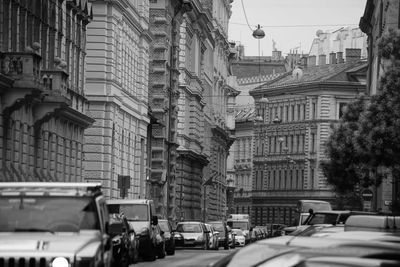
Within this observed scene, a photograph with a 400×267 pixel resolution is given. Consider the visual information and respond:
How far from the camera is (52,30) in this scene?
180 ft

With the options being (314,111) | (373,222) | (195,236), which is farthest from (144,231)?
(314,111)

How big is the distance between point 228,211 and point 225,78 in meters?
17.8

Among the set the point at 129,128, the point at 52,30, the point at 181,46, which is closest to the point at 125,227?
the point at 52,30

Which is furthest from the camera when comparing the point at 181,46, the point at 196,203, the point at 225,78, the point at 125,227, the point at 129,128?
the point at 225,78

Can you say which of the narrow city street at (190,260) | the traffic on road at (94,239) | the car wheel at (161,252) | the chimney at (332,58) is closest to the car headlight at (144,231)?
the narrow city street at (190,260)

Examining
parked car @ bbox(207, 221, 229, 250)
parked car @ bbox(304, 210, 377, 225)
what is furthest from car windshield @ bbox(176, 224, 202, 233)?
parked car @ bbox(304, 210, 377, 225)

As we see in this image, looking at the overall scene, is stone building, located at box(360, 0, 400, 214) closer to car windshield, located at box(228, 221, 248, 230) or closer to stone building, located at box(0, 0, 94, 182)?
car windshield, located at box(228, 221, 248, 230)

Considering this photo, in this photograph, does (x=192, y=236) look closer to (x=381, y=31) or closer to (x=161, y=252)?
(x=161, y=252)

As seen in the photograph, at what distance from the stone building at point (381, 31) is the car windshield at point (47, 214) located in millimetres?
47945

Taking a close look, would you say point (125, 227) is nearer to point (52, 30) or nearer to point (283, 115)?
point (52, 30)

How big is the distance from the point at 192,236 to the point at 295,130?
119 m

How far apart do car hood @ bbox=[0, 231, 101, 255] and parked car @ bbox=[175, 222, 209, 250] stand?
4776 centimetres

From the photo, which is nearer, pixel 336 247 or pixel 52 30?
pixel 336 247

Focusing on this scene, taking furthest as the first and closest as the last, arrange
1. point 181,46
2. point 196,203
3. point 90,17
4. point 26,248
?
point 196,203
point 181,46
point 90,17
point 26,248
